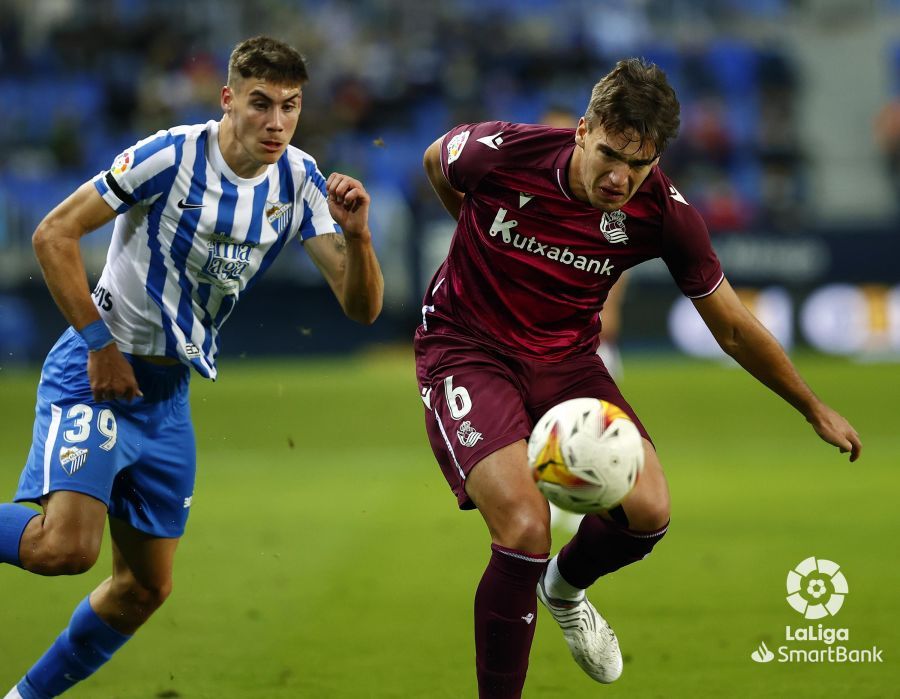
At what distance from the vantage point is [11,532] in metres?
4.78

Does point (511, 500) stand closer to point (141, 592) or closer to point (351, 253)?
point (351, 253)

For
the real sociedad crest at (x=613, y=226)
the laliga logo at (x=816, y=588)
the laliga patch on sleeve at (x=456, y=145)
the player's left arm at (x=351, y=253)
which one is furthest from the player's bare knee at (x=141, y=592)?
the laliga logo at (x=816, y=588)

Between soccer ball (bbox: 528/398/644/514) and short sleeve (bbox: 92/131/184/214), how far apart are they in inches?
67.0

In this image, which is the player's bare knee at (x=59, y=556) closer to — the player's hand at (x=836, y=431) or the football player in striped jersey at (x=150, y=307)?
the football player in striped jersey at (x=150, y=307)

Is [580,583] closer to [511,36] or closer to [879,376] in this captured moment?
[879,376]

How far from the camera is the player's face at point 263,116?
492 cm

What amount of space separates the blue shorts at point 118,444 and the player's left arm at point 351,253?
70 cm

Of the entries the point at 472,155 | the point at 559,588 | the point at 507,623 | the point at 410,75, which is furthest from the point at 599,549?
the point at 410,75

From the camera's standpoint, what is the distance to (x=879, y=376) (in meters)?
15.5

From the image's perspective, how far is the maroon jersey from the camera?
16.1ft

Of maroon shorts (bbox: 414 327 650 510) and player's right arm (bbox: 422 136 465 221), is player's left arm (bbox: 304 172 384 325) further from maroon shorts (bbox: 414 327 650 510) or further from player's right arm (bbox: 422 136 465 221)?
player's right arm (bbox: 422 136 465 221)

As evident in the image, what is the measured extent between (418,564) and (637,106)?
4.00 metres

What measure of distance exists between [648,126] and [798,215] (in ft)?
44.2

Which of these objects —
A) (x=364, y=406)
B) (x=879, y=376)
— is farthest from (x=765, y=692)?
(x=879, y=376)
